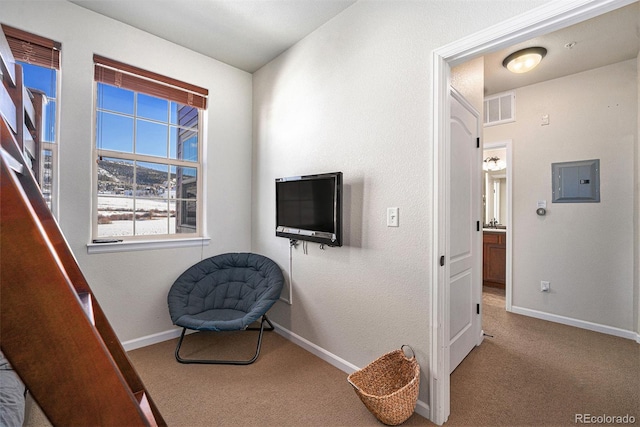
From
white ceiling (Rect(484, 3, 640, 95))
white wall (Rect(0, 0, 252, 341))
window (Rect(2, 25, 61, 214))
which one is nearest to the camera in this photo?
window (Rect(2, 25, 61, 214))

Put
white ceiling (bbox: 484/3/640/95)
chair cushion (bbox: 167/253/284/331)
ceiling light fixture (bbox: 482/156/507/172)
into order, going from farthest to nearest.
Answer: ceiling light fixture (bbox: 482/156/507/172) < chair cushion (bbox: 167/253/284/331) < white ceiling (bbox: 484/3/640/95)

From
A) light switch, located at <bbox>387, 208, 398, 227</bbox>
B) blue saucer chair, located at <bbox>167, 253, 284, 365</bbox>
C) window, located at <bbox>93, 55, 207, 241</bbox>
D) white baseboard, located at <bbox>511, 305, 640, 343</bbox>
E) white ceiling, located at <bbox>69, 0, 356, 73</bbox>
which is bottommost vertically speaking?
white baseboard, located at <bbox>511, 305, 640, 343</bbox>

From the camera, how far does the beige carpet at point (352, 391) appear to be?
5.71 ft

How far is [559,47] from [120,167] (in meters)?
4.20

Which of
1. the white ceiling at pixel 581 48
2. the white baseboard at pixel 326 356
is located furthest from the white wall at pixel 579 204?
the white baseboard at pixel 326 356

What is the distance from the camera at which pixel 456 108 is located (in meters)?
2.21

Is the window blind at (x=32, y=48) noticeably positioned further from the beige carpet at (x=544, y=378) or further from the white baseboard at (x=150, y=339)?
the beige carpet at (x=544, y=378)

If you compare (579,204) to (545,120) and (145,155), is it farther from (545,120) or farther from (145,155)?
(145,155)

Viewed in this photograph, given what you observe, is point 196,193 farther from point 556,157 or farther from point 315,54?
point 556,157

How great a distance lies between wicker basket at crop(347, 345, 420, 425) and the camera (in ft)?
5.24

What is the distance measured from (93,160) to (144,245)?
823 mm

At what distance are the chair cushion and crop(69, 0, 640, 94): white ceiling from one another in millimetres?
2076

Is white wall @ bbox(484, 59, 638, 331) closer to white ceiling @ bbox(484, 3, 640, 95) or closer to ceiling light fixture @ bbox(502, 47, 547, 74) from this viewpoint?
white ceiling @ bbox(484, 3, 640, 95)

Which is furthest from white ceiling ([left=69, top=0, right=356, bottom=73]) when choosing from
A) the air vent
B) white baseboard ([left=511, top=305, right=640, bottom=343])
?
white baseboard ([left=511, top=305, right=640, bottom=343])
